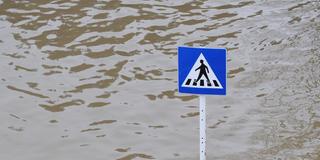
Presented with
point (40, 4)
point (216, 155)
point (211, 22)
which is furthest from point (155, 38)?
point (216, 155)

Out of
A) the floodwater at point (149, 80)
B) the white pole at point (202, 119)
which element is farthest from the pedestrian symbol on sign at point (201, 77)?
the floodwater at point (149, 80)

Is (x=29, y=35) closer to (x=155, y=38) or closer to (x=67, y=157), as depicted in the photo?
(x=155, y=38)

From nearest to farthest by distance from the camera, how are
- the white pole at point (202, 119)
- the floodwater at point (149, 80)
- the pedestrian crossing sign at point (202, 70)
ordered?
the pedestrian crossing sign at point (202, 70)
the white pole at point (202, 119)
the floodwater at point (149, 80)

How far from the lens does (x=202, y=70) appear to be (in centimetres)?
563

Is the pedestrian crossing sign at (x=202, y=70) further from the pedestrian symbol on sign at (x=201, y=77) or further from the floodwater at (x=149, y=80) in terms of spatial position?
the floodwater at (x=149, y=80)

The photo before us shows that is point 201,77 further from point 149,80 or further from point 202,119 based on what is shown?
point 149,80

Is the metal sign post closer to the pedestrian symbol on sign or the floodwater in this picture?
the pedestrian symbol on sign

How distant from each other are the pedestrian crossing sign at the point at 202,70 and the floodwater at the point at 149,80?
1.91 meters

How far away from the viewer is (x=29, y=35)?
11.1 m

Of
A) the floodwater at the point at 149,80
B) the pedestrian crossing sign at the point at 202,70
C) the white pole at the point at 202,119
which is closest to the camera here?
the pedestrian crossing sign at the point at 202,70

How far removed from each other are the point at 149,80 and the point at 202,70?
12.7 feet

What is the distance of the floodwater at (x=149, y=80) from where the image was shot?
305 inches

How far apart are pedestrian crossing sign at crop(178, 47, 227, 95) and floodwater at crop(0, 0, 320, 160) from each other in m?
1.91

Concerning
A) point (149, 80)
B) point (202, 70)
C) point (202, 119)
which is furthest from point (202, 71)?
point (149, 80)
